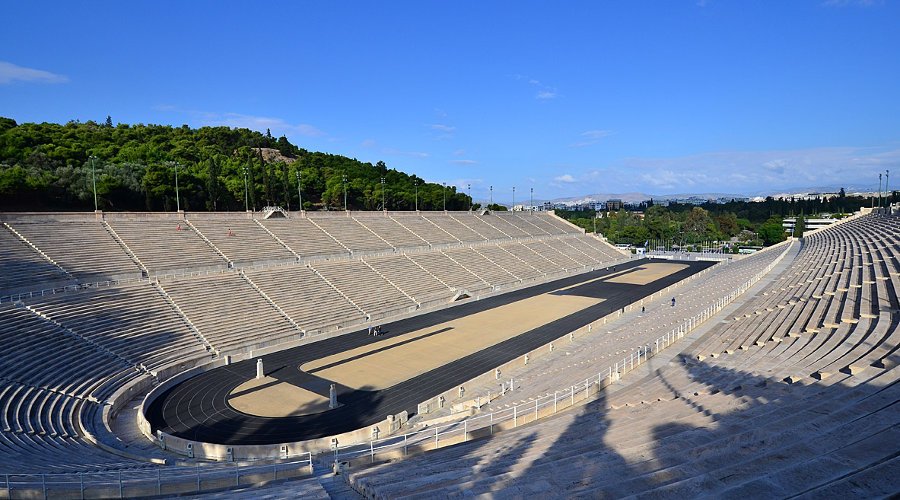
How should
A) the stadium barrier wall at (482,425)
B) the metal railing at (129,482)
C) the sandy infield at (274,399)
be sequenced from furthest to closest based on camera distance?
the sandy infield at (274,399) → the stadium barrier wall at (482,425) → the metal railing at (129,482)

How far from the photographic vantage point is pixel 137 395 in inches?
748

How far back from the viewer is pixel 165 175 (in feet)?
152

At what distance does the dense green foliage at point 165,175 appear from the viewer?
4328 cm

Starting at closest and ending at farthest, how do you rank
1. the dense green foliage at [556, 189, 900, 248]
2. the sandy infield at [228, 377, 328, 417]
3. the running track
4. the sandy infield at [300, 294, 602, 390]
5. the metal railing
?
the metal railing < the running track < the sandy infield at [228, 377, 328, 417] < the sandy infield at [300, 294, 602, 390] < the dense green foliage at [556, 189, 900, 248]

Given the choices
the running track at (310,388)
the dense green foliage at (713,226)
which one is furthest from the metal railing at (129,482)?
the dense green foliage at (713,226)

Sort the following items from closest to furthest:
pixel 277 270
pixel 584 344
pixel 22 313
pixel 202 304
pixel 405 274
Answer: pixel 22 313
pixel 584 344
pixel 202 304
pixel 277 270
pixel 405 274

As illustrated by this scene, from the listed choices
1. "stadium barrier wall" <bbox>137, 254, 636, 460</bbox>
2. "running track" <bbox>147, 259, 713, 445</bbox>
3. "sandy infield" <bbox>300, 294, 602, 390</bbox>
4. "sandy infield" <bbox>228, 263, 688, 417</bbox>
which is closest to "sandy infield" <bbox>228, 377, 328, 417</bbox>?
"sandy infield" <bbox>228, 263, 688, 417</bbox>

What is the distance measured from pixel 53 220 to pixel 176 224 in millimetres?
6891

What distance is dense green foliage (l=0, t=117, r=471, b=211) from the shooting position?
43.3 m

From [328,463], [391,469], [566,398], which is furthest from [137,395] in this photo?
[566,398]

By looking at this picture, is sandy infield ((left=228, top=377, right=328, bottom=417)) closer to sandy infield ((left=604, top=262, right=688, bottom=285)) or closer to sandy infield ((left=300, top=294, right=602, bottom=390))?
sandy infield ((left=300, top=294, right=602, bottom=390))

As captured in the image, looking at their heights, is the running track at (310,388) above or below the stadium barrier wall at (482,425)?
below

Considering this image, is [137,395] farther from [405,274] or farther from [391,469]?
[405,274]

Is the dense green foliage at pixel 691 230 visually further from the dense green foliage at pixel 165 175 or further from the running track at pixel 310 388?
the running track at pixel 310 388
